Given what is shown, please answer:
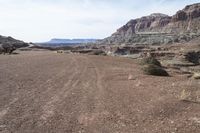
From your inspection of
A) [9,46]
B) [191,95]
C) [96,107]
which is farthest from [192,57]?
[96,107]

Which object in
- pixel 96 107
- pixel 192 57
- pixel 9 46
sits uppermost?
pixel 96 107

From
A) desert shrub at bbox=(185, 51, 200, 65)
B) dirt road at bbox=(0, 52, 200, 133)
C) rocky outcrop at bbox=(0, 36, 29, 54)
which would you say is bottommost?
desert shrub at bbox=(185, 51, 200, 65)

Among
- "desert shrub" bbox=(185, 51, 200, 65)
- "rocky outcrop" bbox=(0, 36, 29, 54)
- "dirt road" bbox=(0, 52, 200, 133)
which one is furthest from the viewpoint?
"desert shrub" bbox=(185, 51, 200, 65)

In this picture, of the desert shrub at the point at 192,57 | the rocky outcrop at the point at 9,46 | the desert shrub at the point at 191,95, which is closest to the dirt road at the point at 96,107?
the desert shrub at the point at 191,95

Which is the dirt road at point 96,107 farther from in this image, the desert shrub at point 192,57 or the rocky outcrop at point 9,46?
the desert shrub at point 192,57

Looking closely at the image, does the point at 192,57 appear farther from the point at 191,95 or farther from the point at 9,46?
the point at 191,95

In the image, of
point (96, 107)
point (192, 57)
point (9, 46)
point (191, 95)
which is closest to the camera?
point (96, 107)

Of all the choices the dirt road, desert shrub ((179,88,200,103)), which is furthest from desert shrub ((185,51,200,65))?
desert shrub ((179,88,200,103))

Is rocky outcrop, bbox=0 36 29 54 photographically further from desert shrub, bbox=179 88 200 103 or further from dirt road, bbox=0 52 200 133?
desert shrub, bbox=179 88 200 103

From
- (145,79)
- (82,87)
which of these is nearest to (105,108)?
(82,87)

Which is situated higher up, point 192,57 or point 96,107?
point 96,107

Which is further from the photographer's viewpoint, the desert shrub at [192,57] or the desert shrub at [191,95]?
the desert shrub at [192,57]

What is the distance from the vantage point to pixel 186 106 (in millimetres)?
11789

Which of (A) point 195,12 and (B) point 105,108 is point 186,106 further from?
(A) point 195,12
